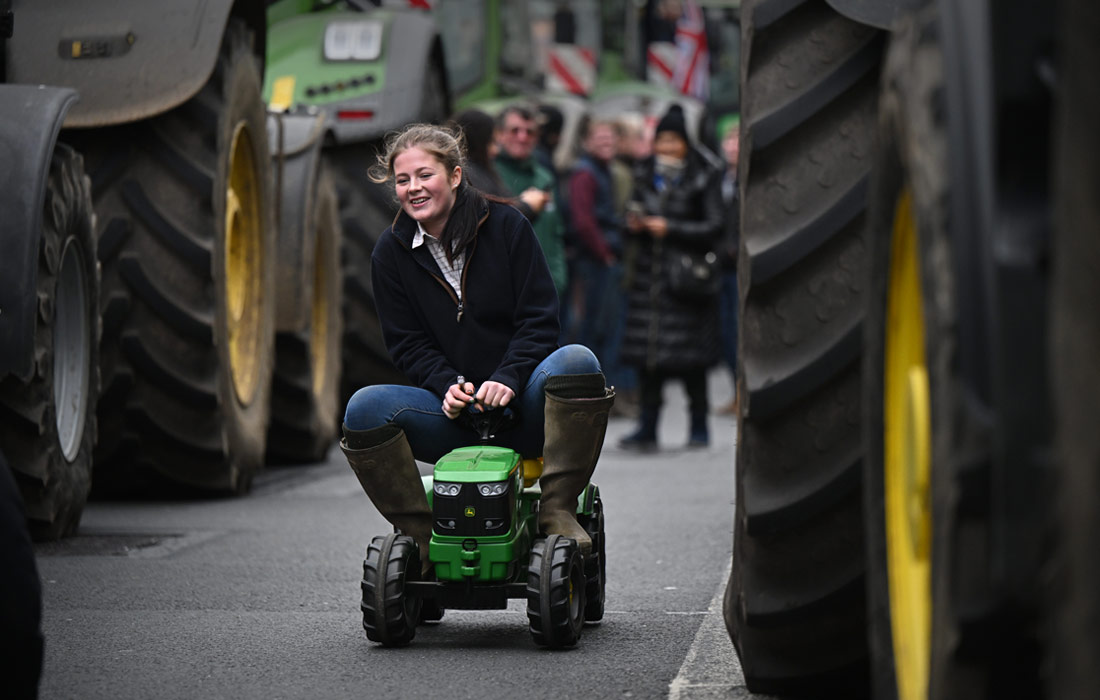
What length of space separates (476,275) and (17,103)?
1.58m

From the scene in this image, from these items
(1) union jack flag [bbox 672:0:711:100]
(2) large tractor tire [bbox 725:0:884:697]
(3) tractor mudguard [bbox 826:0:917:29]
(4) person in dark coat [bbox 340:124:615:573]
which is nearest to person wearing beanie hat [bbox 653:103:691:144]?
(4) person in dark coat [bbox 340:124:615:573]

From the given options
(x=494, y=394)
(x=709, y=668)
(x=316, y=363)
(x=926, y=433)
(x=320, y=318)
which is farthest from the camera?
(x=320, y=318)

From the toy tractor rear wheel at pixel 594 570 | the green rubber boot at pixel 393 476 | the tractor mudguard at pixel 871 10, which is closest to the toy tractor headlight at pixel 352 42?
the toy tractor rear wheel at pixel 594 570

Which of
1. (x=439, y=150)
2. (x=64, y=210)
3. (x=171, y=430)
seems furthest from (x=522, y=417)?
(x=171, y=430)

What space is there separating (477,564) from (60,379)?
2.17 metres

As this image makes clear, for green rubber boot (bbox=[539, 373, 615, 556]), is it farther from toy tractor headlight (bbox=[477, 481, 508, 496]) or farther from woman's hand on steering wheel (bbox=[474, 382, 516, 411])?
toy tractor headlight (bbox=[477, 481, 508, 496])

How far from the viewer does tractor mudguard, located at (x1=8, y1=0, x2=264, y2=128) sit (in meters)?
6.10

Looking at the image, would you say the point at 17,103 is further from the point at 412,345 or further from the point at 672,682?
the point at 672,682

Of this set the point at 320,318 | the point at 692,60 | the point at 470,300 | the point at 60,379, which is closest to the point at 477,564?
the point at 470,300

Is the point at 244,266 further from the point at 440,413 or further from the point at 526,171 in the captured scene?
the point at 440,413

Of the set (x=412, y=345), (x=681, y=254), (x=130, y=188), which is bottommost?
(x=681, y=254)

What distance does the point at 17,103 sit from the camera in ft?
16.9

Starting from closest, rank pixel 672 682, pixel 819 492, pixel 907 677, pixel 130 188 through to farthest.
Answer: pixel 907 677
pixel 819 492
pixel 672 682
pixel 130 188

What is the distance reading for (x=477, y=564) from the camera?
13.4ft
